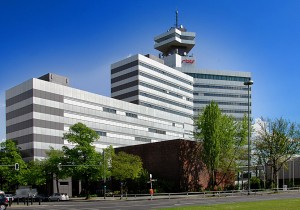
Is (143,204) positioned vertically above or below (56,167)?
below

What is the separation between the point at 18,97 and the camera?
92.8 meters

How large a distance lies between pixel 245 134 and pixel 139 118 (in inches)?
2076

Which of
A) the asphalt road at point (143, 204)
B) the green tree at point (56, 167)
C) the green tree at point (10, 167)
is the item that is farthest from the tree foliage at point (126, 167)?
the asphalt road at point (143, 204)

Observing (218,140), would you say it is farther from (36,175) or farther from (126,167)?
(36,175)

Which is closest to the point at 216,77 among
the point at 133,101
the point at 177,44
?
the point at 177,44

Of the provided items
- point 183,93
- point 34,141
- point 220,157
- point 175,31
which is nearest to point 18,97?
point 34,141

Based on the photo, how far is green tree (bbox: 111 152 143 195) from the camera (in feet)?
219

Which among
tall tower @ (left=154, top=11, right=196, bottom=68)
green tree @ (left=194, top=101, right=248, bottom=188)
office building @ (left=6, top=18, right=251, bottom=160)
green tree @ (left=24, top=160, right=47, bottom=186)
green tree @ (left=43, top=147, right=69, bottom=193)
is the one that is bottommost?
green tree @ (left=24, top=160, right=47, bottom=186)

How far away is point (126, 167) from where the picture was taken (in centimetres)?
6675

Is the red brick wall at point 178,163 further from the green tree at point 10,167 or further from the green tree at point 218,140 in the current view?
the green tree at point 10,167

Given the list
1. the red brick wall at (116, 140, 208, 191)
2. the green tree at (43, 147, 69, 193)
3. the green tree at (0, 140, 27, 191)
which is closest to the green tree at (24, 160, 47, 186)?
the green tree at (0, 140, 27, 191)

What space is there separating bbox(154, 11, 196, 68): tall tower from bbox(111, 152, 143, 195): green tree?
355 ft

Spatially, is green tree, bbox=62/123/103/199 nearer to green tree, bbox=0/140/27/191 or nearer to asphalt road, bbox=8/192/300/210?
green tree, bbox=0/140/27/191

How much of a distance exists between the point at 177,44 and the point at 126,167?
12377 cm
